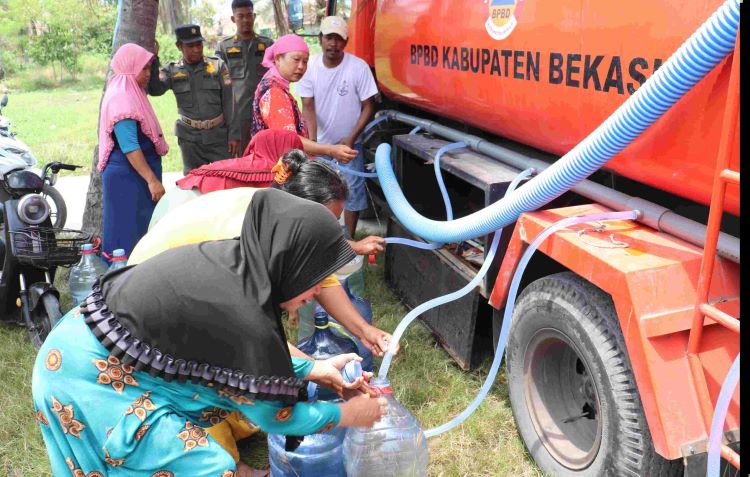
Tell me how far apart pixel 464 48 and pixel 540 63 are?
732 millimetres

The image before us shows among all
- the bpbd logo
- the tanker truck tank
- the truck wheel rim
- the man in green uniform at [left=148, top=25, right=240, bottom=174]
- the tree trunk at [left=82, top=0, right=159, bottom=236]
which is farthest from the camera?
the man in green uniform at [left=148, top=25, right=240, bottom=174]

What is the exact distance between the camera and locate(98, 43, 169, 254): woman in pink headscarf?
3.91 m

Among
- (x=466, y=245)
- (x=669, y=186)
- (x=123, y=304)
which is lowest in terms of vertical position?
(x=466, y=245)

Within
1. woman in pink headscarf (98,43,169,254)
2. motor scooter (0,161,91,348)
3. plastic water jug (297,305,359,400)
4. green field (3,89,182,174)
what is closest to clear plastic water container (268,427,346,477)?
plastic water jug (297,305,359,400)

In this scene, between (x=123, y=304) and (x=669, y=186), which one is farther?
(x=669, y=186)

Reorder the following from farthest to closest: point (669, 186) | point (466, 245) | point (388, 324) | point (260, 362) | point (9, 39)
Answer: point (9, 39) → point (388, 324) → point (466, 245) → point (669, 186) → point (260, 362)

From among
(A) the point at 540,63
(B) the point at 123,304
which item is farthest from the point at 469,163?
(B) the point at 123,304

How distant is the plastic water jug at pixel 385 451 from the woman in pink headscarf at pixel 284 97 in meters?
1.83

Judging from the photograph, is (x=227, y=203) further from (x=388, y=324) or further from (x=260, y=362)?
(x=388, y=324)

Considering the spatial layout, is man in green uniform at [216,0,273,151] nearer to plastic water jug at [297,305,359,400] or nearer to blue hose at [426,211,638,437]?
plastic water jug at [297,305,359,400]

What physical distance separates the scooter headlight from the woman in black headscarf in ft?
6.30

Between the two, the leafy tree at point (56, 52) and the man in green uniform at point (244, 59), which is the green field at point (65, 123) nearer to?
the man in green uniform at point (244, 59)

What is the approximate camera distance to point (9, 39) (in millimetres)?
27000

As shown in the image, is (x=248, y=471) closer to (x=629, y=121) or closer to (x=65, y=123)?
(x=629, y=121)
